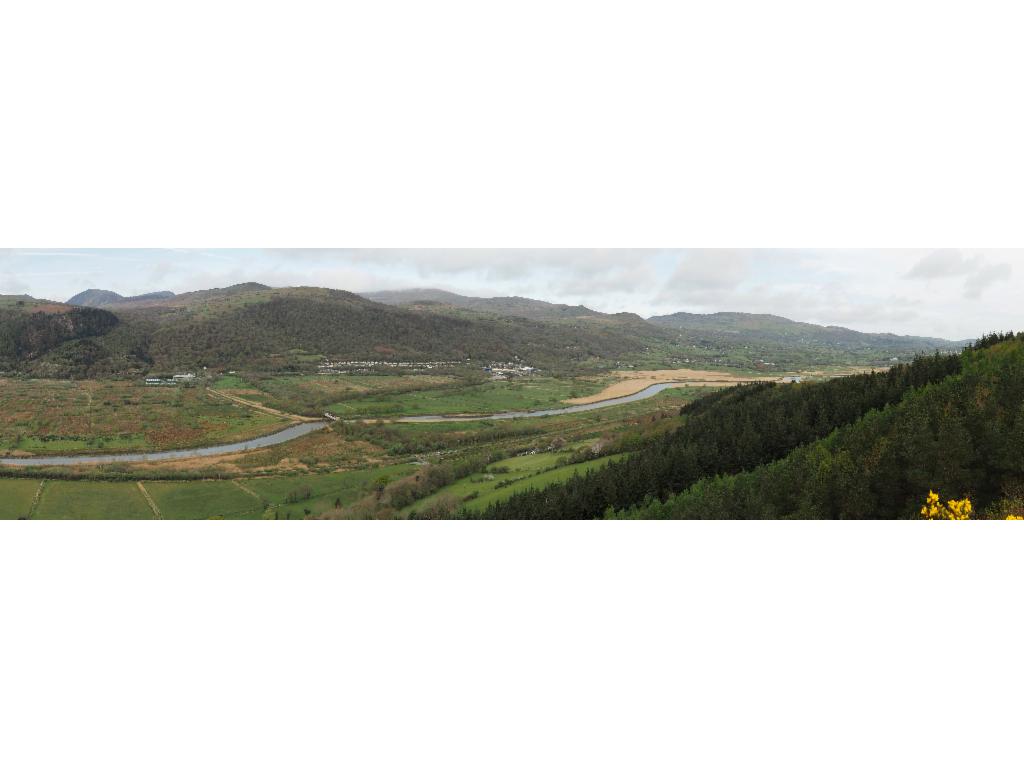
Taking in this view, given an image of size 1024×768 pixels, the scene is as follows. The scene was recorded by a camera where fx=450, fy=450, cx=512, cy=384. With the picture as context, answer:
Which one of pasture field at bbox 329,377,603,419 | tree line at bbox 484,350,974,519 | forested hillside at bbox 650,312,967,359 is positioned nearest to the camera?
tree line at bbox 484,350,974,519

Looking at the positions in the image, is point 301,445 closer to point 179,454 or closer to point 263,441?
point 263,441

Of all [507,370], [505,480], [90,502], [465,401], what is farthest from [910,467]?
[90,502]

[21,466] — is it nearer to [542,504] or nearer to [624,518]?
[542,504]

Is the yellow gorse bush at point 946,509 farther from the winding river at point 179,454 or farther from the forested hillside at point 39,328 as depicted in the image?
the forested hillside at point 39,328

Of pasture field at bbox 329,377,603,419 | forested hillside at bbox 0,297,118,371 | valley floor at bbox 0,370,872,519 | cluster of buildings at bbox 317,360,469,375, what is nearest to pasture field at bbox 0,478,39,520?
valley floor at bbox 0,370,872,519

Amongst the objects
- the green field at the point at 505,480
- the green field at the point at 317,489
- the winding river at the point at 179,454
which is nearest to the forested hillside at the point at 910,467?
the green field at the point at 505,480

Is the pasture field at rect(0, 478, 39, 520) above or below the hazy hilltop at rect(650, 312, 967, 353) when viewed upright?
below

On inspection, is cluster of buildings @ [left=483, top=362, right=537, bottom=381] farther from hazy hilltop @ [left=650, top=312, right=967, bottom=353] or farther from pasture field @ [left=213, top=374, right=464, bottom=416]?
hazy hilltop @ [left=650, top=312, right=967, bottom=353]
